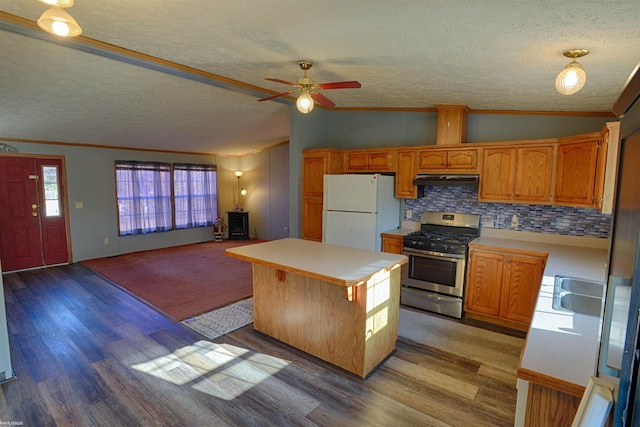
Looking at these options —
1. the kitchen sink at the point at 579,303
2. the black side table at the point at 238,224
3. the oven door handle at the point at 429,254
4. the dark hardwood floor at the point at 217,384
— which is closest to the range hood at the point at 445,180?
the oven door handle at the point at 429,254

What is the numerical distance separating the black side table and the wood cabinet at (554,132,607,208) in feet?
21.5

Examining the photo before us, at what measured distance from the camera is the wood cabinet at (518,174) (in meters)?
3.43

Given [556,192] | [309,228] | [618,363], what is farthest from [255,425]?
[556,192]

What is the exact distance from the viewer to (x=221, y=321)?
12.0 ft

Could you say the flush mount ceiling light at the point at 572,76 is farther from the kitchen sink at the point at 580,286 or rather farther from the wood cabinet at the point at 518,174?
the wood cabinet at the point at 518,174

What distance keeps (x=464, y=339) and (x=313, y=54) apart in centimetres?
301

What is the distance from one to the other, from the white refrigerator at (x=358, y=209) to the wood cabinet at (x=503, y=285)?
1.15 metres

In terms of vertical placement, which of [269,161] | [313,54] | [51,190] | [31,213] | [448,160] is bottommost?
[31,213]

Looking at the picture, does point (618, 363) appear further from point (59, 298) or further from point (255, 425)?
point (59, 298)

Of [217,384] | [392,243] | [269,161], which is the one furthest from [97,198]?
[392,243]

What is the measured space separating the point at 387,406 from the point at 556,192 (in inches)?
105

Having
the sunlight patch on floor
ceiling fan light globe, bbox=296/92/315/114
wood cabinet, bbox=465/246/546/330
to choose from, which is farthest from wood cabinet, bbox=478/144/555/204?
the sunlight patch on floor

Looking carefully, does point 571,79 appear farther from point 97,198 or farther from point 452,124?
point 97,198

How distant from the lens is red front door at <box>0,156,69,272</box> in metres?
5.30
